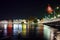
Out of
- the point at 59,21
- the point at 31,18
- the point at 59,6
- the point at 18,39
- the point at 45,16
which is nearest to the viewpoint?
the point at 18,39

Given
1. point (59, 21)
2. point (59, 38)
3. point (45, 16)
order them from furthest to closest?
point (45, 16)
point (59, 21)
point (59, 38)

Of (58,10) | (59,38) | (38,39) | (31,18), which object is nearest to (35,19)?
(31,18)

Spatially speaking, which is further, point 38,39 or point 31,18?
point 31,18

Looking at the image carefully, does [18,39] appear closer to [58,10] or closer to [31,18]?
[58,10]

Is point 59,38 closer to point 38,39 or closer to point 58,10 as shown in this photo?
point 38,39

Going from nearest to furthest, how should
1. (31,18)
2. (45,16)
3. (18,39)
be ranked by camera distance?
(18,39) → (31,18) → (45,16)

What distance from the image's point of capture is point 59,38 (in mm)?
16266

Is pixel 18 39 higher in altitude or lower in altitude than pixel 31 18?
lower

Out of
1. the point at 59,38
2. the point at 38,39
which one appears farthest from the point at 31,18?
the point at 59,38

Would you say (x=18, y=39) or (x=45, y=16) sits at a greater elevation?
(x=45, y=16)

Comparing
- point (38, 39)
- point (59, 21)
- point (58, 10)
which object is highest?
point (58, 10)

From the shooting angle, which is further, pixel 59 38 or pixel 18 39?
pixel 18 39

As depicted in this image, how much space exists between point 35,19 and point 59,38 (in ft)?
203

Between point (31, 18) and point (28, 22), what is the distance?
15.7 feet
